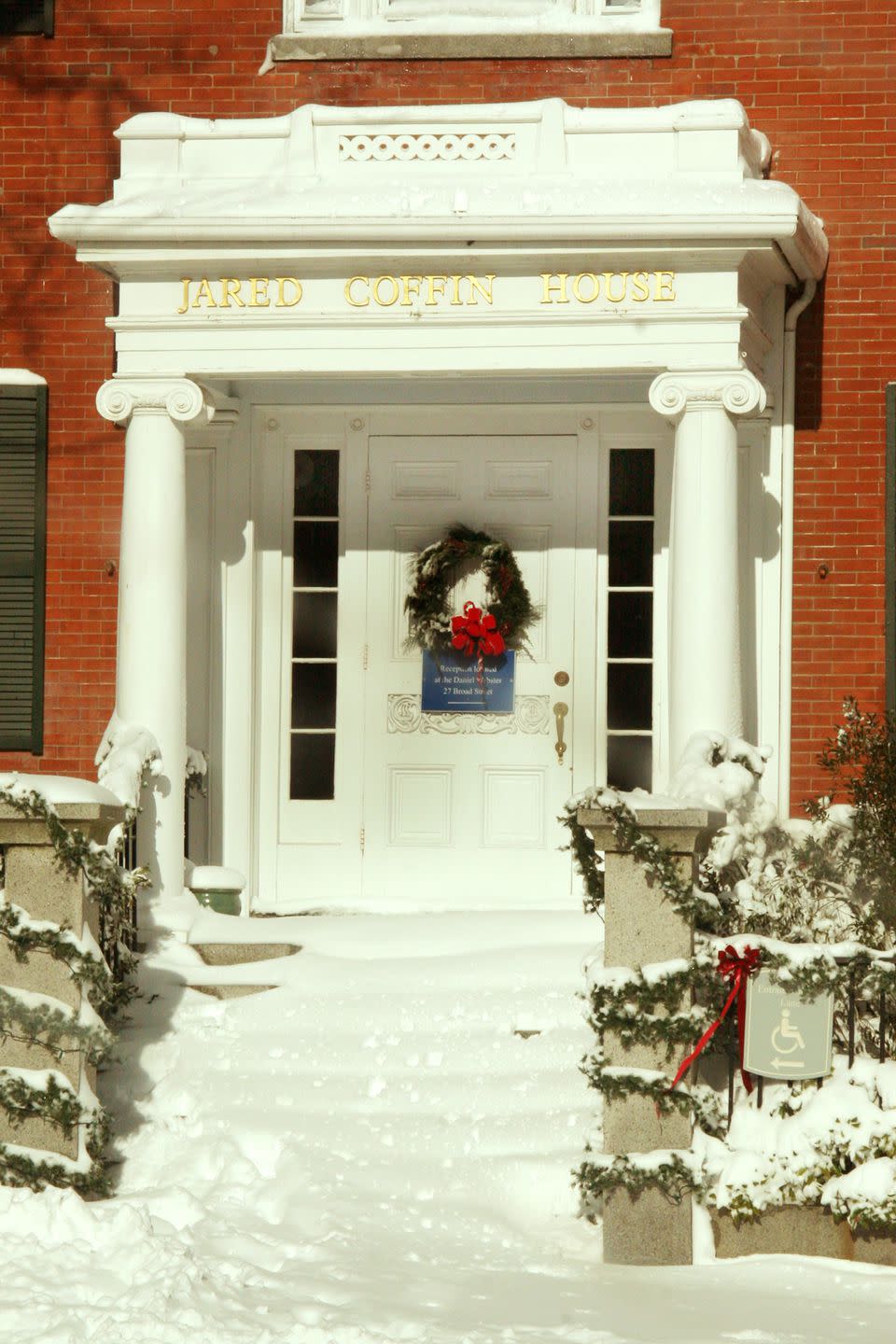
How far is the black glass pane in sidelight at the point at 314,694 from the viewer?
34.7 feet

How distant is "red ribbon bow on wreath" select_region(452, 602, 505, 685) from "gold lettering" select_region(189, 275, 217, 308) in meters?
2.12

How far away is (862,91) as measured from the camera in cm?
1025

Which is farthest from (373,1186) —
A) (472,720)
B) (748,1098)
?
(472,720)

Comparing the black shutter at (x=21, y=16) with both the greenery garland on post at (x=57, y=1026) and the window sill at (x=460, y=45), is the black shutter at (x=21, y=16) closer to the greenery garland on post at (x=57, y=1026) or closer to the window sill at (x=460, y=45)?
the window sill at (x=460, y=45)

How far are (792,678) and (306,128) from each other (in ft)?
12.1

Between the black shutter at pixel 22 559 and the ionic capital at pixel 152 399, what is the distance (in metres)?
1.29

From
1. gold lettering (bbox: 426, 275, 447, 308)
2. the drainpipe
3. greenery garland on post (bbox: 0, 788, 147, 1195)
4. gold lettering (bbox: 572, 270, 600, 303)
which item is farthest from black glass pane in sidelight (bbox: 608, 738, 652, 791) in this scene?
greenery garland on post (bbox: 0, 788, 147, 1195)

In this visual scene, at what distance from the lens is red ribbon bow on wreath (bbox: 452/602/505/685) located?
33.8 feet

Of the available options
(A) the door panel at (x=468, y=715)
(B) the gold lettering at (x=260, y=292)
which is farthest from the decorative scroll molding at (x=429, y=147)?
(A) the door panel at (x=468, y=715)

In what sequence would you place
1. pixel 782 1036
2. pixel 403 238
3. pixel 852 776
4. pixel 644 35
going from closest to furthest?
pixel 782 1036 → pixel 403 238 → pixel 852 776 → pixel 644 35

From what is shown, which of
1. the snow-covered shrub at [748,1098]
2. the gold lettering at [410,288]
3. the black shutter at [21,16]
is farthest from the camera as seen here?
the black shutter at [21,16]

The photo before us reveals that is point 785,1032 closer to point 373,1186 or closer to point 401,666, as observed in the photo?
point 373,1186

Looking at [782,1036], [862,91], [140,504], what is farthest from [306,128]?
[782,1036]

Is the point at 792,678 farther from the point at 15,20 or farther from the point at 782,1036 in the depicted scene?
the point at 15,20
